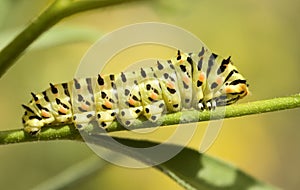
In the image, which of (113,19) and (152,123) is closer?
(152,123)

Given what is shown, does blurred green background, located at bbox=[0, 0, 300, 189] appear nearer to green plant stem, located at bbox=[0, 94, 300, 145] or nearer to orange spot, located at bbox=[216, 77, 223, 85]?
orange spot, located at bbox=[216, 77, 223, 85]

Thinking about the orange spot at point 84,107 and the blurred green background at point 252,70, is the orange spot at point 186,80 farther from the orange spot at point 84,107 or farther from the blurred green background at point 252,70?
the blurred green background at point 252,70

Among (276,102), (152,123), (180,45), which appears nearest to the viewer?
(276,102)

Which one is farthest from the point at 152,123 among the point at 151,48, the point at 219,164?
the point at 151,48

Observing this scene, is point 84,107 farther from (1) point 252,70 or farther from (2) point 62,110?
(1) point 252,70

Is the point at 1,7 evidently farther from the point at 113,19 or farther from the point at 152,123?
the point at 113,19

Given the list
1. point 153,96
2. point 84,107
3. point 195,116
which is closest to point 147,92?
point 153,96

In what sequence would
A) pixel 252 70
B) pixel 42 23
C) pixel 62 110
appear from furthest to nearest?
pixel 252 70 < pixel 62 110 < pixel 42 23
